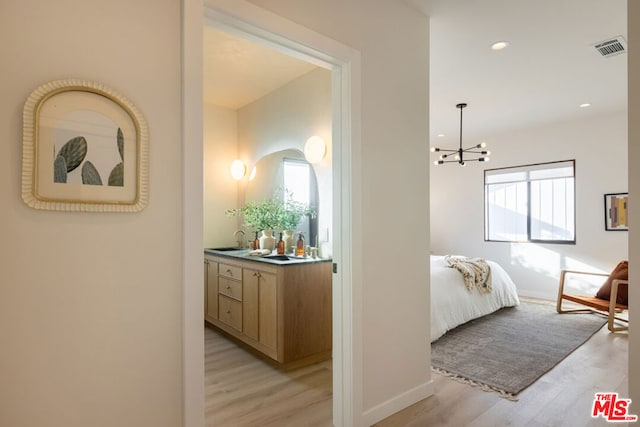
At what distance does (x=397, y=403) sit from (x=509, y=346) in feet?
5.84

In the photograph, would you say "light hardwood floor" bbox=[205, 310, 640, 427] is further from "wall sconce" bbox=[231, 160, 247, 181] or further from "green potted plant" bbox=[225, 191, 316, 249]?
"wall sconce" bbox=[231, 160, 247, 181]

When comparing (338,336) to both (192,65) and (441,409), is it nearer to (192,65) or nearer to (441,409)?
(441,409)

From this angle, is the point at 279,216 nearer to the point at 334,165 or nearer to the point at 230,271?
the point at 230,271

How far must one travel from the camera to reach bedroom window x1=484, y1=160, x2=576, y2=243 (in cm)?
561

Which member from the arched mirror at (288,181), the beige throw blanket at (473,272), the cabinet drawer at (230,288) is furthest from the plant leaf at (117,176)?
the beige throw blanket at (473,272)

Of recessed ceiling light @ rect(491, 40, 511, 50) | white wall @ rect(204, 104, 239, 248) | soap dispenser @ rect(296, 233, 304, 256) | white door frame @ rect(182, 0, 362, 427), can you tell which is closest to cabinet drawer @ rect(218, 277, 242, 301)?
soap dispenser @ rect(296, 233, 304, 256)

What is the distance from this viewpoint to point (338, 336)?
211 centimetres

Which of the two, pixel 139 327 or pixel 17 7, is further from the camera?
pixel 139 327

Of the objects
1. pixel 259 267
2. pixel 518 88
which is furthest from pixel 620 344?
pixel 259 267

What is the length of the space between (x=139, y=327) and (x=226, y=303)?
234 cm

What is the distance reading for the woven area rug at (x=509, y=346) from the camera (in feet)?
9.15

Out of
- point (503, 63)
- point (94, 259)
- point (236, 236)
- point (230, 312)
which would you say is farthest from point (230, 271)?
point (503, 63)

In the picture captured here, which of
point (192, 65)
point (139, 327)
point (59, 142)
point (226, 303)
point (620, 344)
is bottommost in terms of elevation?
point (620, 344)

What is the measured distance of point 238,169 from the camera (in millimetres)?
4570
